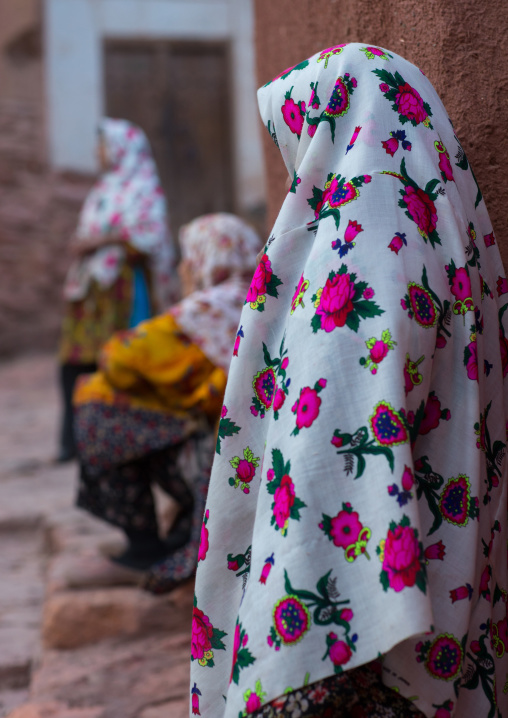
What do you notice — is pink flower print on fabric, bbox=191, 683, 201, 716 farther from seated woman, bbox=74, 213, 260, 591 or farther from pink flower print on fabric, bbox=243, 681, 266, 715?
seated woman, bbox=74, 213, 260, 591

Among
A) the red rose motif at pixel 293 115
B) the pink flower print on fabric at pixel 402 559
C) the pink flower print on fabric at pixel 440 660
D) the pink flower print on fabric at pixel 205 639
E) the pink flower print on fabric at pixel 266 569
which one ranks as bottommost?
the pink flower print on fabric at pixel 205 639

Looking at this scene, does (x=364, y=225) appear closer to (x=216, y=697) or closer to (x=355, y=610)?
(x=355, y=610)

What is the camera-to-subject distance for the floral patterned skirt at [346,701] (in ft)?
3.22

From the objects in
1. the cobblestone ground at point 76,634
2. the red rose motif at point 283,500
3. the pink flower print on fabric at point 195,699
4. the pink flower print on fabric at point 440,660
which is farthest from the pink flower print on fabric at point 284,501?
the cobblestone ground at point 76,634

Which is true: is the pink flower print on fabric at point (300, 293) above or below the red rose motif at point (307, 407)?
above

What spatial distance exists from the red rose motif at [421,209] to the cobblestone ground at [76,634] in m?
1.42

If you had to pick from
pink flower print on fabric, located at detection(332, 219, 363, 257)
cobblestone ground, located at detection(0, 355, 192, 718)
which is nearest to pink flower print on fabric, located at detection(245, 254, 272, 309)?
pink flower print on fabric, located at detection(332, 219, 363, 257)

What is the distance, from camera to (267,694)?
986mm

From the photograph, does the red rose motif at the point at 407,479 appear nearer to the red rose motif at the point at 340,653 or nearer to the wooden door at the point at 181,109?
A: the red rose motif at the point at 340,653

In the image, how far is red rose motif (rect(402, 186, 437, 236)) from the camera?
1110mm

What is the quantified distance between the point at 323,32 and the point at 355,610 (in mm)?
1399

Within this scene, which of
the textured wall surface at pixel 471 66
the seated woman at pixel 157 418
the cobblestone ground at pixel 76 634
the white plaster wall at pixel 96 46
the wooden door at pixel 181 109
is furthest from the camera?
the wooden door at pixel 181 109

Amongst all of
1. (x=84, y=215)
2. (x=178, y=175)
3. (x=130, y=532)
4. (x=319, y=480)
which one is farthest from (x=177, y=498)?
(x=178, y=175)

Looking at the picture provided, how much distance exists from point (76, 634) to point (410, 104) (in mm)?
1905
